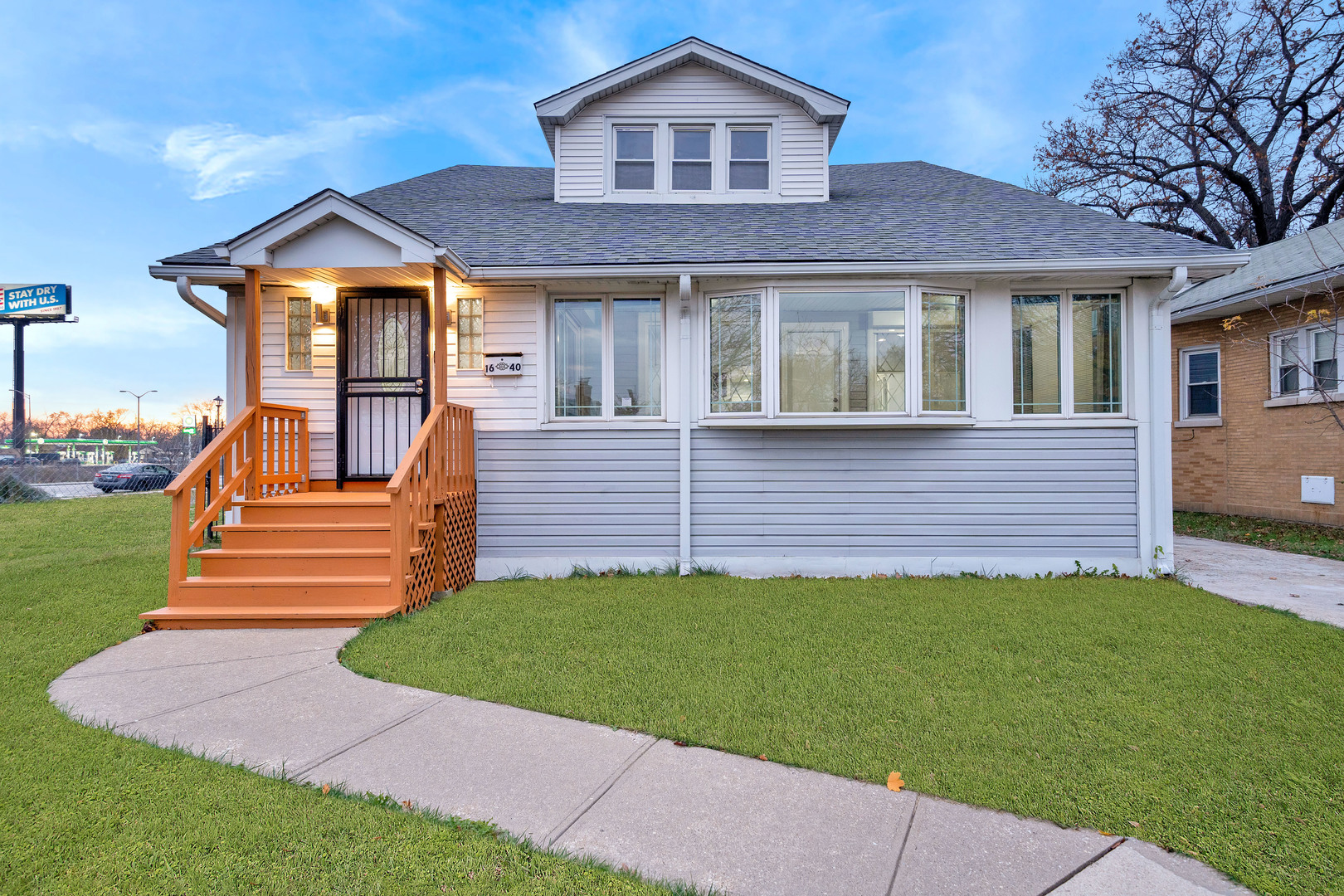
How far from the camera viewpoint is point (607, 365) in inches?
255

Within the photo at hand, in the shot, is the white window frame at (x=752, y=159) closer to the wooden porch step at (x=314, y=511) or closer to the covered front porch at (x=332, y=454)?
the covered front porch at (x=332, y=454)

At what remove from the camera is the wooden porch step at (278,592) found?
475 centimetres

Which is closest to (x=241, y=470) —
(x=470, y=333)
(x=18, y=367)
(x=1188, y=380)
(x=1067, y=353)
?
(x=470, y=333)

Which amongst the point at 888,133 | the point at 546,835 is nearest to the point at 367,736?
the point at 546,835

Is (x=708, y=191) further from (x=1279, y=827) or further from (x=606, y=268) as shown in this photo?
(x=1279, y=827)

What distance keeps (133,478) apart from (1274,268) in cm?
2921

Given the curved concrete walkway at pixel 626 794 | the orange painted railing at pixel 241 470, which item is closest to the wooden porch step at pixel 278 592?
the orange painted railing at pixel 241 470

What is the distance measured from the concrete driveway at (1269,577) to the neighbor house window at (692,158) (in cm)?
698

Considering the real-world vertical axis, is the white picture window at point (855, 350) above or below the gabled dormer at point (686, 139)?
below

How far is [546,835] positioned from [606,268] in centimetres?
499

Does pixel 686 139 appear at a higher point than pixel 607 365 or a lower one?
higher

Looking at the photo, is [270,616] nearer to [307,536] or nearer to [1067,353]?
[307,536]

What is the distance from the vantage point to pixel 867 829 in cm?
210

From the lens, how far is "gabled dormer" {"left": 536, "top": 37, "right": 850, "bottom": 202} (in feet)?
25.7
